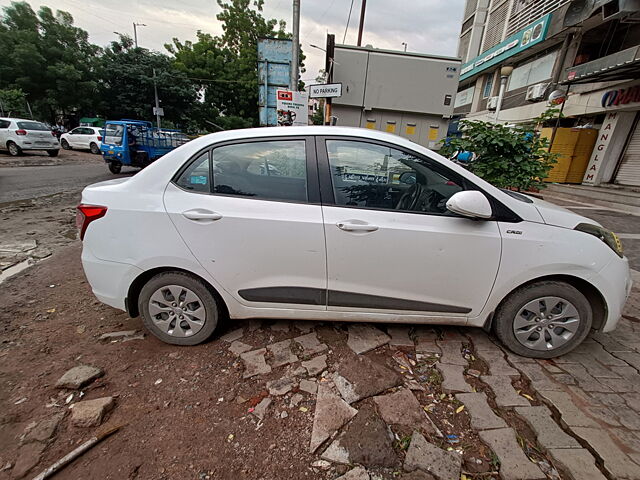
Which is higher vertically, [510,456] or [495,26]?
[495,26]

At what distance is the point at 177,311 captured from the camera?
226 cm

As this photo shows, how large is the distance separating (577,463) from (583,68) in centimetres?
1207

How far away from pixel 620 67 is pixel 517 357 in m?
10.1

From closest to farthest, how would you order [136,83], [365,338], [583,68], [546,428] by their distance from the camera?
[546,428] < [365,338] < [583,68] < [136,83]

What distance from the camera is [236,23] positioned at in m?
31.9

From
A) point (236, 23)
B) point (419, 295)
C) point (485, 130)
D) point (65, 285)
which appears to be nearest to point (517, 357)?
point (419, 295)

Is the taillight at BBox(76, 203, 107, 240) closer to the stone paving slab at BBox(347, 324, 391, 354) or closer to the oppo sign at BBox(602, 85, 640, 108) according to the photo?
the stone paving slab at BBox(347, 324, 391, 354)

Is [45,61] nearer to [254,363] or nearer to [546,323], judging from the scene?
[254,363]

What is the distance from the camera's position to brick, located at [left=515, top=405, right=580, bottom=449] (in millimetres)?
1644

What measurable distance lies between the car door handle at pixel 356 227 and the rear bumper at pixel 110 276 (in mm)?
1505

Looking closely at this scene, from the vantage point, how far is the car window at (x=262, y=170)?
213 cm

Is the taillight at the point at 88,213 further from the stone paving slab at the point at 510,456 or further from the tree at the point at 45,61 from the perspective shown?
the tree at the point at 45,61

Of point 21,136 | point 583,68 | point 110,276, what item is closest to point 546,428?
point 110,276

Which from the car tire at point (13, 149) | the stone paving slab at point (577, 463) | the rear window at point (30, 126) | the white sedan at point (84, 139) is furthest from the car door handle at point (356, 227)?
the white sedan at point (84, 139)
